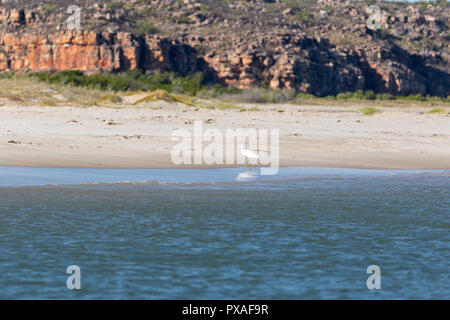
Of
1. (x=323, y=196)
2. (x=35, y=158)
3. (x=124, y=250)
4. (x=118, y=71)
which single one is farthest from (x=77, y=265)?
(x=118, y=71)

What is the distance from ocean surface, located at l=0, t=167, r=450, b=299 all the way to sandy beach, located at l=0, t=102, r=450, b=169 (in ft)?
7.38

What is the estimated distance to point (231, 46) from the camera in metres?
82.5

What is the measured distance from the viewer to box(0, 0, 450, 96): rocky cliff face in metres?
76.2

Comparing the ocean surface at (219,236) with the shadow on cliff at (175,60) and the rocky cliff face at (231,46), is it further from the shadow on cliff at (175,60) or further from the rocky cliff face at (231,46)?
the shadow on cliff at (175,60)

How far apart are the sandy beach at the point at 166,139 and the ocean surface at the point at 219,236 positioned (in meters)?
2.25

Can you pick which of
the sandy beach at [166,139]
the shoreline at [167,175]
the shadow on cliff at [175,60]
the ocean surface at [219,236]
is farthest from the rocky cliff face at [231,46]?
the ocean surface at [219,236]

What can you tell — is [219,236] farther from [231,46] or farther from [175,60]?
[231,46]

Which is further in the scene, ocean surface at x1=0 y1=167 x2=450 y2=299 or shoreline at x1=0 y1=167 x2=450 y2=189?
shoreline at x1=0 y1=167 x2=450 y2=189

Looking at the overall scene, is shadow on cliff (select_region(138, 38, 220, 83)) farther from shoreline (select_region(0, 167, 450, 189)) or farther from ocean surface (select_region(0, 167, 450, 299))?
ocean surface (select_region(0, 167, 450, 299))

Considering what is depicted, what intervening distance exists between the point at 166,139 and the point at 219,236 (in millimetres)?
11789

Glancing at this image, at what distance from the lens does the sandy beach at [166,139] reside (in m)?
17.2

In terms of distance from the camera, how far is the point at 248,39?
8331cm

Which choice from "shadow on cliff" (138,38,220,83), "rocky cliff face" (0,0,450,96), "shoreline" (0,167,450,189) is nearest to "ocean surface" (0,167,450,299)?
"shoreline" (0,167,450,189)
